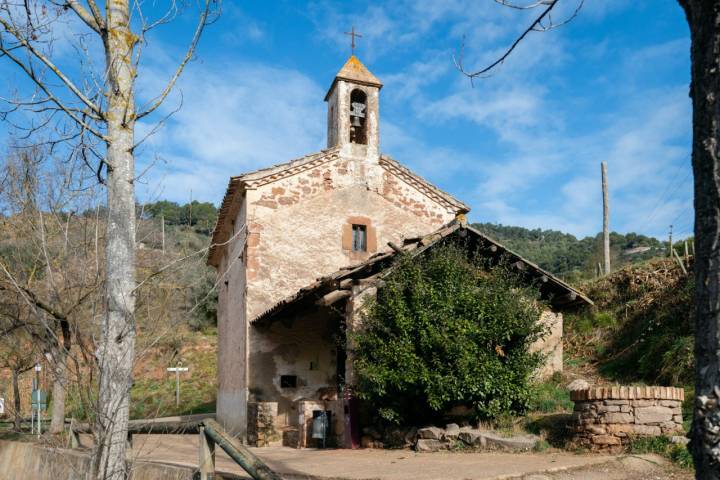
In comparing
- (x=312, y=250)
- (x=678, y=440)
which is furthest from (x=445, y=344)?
(x=312, y=250)

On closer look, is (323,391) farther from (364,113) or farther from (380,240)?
(364,113)

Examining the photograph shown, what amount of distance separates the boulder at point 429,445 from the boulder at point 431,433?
5 cm

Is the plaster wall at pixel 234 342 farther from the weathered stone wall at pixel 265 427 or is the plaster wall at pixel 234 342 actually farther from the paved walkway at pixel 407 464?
the paved walkway at pixel 407 464

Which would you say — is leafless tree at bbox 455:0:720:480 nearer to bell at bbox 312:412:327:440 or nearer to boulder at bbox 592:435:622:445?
boulder at bbox 592:435:622:445

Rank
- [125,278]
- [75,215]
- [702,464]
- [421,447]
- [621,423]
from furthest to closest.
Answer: [421,447], [621,423], [75,215], [125,278], [702,464]

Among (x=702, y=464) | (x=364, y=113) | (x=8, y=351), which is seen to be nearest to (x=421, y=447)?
(x=702, y=464)

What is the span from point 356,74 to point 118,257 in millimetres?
13380

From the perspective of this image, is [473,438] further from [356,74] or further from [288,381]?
[356,74]

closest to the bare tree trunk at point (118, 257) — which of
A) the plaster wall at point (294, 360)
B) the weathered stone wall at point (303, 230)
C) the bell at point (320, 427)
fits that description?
the bell at point (320, 427)

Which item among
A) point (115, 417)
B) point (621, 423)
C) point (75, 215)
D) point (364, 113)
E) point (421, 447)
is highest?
point (364, 113)

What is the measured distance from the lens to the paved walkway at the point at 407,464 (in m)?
7.16

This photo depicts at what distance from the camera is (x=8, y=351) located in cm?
1534

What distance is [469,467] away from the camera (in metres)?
7.60

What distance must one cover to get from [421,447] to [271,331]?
604 cm
